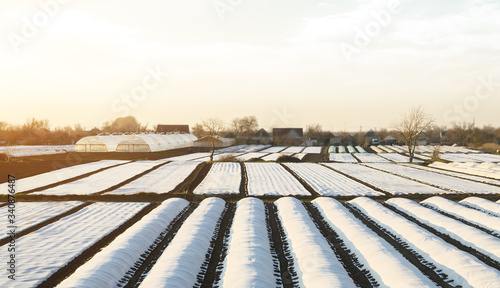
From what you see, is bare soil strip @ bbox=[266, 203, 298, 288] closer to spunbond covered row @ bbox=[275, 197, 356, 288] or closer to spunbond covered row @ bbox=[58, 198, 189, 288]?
spunbond covered row @ bbox=[275, 197, 356, 288]

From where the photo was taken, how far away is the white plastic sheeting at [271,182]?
22.3m

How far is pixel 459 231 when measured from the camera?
12.7 meters

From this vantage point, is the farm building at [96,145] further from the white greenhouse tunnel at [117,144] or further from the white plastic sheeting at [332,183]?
the white plastic sheeting at [332,183]

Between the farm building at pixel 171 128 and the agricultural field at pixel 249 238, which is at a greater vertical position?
the farm building at pixel 171 128

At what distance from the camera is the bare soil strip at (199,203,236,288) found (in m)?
9.19

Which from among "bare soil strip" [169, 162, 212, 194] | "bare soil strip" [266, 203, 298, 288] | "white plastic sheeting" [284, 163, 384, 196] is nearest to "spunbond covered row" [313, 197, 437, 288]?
"bare soil strip" [266, 203, 298, 288]

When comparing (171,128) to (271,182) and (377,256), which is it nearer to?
(271,182)

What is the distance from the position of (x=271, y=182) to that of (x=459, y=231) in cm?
1464

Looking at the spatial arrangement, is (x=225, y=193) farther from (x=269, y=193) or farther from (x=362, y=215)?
(x=362, y=215)

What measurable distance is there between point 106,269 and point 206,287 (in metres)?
2.51

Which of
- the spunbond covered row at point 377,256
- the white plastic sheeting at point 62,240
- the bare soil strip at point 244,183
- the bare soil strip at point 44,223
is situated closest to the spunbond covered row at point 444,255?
the spunbond covered row at point 377,256

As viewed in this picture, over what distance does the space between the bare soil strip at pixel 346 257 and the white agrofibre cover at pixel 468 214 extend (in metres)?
5.96

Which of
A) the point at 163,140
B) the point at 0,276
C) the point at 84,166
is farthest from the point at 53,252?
the point at 163,140

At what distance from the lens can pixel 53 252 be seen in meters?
10.9
